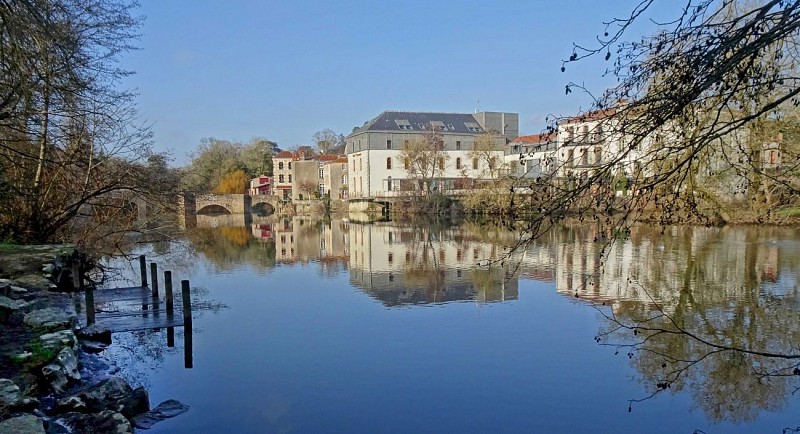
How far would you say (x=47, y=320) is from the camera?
24.5 feet

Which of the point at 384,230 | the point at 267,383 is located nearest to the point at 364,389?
the point at 267,383

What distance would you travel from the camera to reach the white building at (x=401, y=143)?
51469 millimetres

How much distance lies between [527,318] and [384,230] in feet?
75.5

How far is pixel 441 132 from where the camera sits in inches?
2062

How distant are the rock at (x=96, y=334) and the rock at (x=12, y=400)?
4007mm

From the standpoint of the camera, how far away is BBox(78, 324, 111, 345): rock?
8891 mm

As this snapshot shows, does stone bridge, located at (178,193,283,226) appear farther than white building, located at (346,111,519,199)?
Yes

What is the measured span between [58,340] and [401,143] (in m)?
46.7

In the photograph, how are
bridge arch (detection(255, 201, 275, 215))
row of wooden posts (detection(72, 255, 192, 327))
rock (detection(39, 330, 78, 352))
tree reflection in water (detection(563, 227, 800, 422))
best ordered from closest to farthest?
rock (detection(39, 330, 78, 352)) → tree reflection in water (detection(563, 227, 800, 422)) → row of wooden posts (detection(72, 255, 192, 327)) → bridge arch (detection(255, 201, 275, 215))

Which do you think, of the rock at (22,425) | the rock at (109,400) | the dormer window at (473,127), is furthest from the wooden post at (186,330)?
the dormer window at (473,127)

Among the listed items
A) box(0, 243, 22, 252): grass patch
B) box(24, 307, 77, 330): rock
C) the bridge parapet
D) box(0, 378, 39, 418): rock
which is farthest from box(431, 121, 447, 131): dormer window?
box(0, 378, 39, 418): rock

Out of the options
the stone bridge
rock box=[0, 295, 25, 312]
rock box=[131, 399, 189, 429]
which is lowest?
rock box=[131, 399, 189, 429]

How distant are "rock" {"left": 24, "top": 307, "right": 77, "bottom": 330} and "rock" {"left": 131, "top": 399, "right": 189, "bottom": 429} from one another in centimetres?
183

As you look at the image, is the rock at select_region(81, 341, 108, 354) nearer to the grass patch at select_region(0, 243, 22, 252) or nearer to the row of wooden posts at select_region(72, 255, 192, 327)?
the row of wooden posts at select_region(72, 255, 192, 327)
